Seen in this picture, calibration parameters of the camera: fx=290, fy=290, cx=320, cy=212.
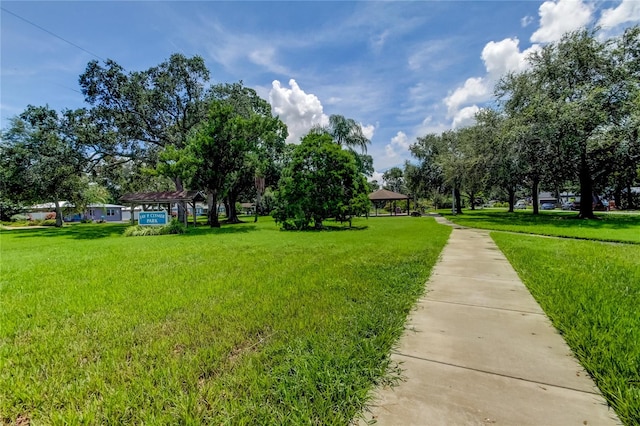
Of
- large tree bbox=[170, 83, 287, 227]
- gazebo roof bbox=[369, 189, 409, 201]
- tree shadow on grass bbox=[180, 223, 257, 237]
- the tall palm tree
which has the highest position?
the tall palm tree

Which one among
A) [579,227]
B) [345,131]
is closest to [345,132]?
[345,131]

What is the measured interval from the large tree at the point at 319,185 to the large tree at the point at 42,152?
15116 millimetres

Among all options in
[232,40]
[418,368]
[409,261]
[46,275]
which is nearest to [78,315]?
[46,275]

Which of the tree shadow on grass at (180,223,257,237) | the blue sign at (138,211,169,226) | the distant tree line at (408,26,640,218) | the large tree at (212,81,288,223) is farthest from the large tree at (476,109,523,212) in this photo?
the blue sign at (138,211,169,226)

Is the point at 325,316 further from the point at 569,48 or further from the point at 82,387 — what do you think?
the point at 569,48

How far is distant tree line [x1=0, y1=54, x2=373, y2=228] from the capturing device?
1630 cm

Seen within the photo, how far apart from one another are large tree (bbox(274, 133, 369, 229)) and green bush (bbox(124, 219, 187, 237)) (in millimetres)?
6077

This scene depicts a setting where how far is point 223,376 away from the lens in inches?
86.8

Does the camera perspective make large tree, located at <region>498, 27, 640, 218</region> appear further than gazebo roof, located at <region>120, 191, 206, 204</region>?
No

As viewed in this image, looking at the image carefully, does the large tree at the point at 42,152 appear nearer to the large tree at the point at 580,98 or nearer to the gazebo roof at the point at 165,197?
the gazebo roof at the point at 165,197

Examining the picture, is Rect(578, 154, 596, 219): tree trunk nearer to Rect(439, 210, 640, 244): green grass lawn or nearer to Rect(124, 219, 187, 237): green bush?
Rect(439, 210, 640, 244): green grass lawn

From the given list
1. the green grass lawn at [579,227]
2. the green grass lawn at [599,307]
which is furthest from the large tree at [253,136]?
the green grass lawn at [599,307]

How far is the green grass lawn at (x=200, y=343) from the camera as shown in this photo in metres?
1.91

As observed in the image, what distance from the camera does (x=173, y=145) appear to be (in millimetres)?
19859
